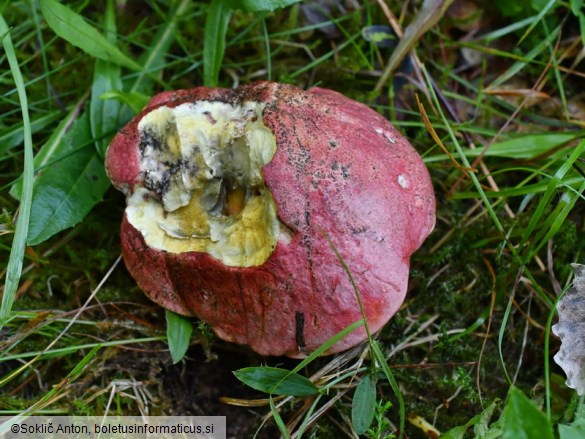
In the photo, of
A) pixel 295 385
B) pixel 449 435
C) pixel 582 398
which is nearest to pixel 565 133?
pixel 582 398

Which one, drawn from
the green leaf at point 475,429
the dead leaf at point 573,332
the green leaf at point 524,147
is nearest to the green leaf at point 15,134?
the green leaf at point 524,147

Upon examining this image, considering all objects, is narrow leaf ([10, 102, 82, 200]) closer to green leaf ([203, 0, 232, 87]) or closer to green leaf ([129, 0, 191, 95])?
green leaf ([129, 0, 191, 95])

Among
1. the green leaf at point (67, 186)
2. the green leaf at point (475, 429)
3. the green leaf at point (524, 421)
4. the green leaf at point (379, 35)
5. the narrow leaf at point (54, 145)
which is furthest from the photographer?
the green leaf at point (379, 35)

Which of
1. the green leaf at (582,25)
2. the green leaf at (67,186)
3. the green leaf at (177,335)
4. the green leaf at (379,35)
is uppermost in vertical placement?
the green leaf at (582,25)

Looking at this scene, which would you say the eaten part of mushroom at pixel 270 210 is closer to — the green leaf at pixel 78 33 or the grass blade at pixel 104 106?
the grass blade at pixel 104 106

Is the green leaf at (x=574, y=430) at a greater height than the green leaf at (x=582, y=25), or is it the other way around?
the green leaf at (x=582, y=25)

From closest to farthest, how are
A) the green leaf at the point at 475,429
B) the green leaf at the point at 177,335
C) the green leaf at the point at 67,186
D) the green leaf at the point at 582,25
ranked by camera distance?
1. the green leaf at the point at 475,429
2. the green leaf at the point at 177,335
3. the green leaf at the point at 67,186
4. the green leaf at the point at 582,25

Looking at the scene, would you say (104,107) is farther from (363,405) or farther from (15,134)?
(363,405)

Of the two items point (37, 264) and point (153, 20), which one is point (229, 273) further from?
point (153, 20)
